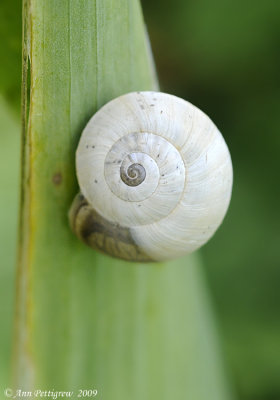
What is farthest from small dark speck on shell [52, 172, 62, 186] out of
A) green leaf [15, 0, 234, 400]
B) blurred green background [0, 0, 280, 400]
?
blurred green background [0, 0, 280, 400]

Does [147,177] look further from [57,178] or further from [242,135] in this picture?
[242,135]

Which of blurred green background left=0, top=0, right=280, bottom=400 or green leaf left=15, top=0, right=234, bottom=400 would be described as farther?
blurred green background left=0, top=0, right=280, bottom=400

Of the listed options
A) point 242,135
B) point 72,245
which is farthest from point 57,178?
point 242,135

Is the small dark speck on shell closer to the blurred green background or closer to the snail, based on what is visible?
the snail

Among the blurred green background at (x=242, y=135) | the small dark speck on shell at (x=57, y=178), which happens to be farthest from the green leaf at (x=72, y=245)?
the blurred green background at (x=242, y=135)

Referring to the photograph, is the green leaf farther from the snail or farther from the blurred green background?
the blurred green background

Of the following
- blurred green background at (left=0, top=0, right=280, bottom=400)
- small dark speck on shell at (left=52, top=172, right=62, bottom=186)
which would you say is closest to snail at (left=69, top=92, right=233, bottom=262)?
small dark speck on shell at (left=52, top=172, right=62, bottom=186)

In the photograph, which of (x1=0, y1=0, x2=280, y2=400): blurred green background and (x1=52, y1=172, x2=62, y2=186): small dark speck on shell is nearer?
(x1=52, y1=172, x2=62, y2=186): small dark speck on shell
